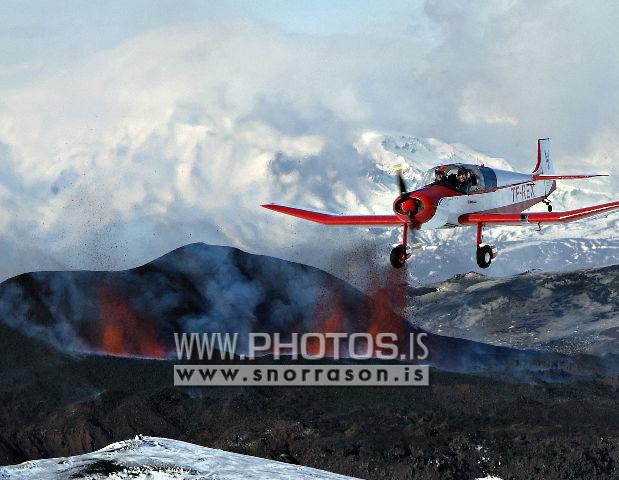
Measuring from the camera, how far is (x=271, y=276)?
69.8 meters

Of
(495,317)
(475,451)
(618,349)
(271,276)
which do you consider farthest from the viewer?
(495,317)

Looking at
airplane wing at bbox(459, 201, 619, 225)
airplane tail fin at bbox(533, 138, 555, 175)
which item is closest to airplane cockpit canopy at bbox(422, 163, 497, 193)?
airplane wing at bbox(459, 201, 619, 225)

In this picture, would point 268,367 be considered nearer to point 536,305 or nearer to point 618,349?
point 618,349

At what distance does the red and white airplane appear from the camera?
126 feet

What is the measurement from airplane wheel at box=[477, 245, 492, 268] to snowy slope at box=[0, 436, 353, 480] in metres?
12.0

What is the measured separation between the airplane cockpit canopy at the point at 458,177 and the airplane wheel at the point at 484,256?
2377 millimetres

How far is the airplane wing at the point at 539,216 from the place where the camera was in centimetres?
3884

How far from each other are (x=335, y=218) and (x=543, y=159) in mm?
15997

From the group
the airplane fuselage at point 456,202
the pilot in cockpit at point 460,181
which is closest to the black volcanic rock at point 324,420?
the airplane fuselage at point 456,202

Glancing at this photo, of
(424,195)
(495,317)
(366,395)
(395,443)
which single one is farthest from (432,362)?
(495,317)

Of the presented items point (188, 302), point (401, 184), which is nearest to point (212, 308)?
point (188, 302)

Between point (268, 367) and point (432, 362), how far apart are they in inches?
469

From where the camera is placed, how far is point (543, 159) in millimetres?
53344

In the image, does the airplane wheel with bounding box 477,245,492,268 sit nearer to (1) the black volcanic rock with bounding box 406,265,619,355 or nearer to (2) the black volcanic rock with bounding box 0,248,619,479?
(2) the black volcanic rock with bounding box 0,248,619,479
